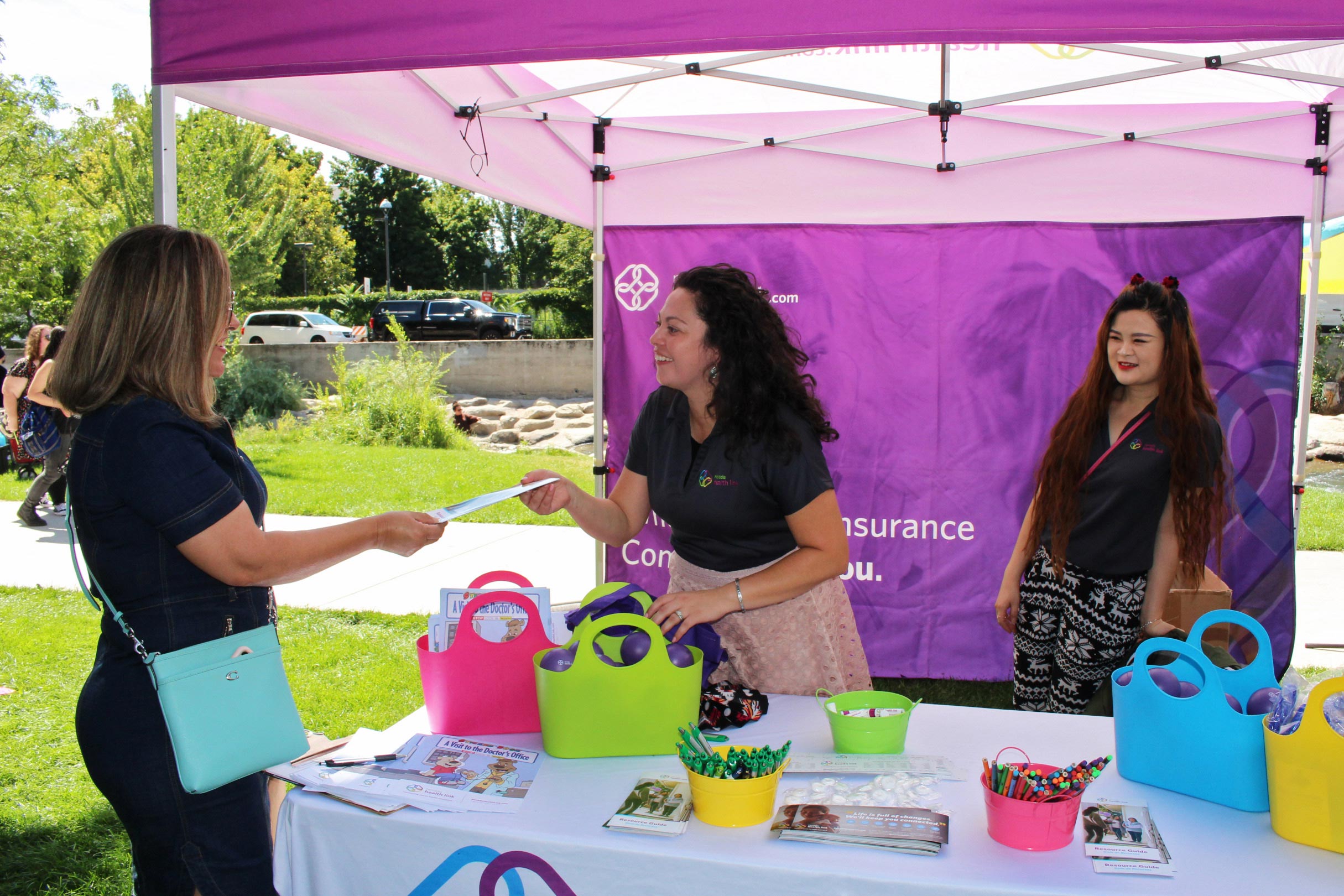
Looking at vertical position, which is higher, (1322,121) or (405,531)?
(1322,121)

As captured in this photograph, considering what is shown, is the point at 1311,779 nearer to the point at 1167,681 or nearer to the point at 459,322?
the point at 1167,681

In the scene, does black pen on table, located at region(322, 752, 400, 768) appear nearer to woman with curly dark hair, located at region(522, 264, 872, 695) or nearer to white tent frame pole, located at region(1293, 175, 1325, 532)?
woman with curly dark hair, located at region(522, 264, 872, 695)

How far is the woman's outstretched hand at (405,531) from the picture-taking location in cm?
172

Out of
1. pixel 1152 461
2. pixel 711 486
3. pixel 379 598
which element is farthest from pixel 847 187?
pixel 379 598

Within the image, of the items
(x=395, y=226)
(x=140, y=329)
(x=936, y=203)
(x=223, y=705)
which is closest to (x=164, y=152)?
(x=140, y=329)

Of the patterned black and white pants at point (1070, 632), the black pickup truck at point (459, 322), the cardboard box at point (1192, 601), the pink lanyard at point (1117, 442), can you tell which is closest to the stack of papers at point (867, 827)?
the patterned black and white pants at point (1070, 632)

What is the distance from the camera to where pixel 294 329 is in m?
24.0

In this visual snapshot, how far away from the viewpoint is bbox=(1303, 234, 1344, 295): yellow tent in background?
5.19m

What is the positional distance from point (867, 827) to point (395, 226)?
150 feet

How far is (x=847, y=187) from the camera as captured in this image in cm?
390

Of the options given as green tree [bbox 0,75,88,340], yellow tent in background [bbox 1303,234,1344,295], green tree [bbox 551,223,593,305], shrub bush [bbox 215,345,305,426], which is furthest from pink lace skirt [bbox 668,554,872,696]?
green tree [bbox 551,223,593,305]

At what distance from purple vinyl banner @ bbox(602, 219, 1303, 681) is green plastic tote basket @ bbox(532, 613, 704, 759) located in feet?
7.65

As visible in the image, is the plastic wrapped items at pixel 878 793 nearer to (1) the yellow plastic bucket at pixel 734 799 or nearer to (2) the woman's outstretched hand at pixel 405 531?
(1) the yellow plastic bucket at pixel 734 799

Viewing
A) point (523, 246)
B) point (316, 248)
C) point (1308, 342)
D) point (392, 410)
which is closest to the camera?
point (1308, 342)
